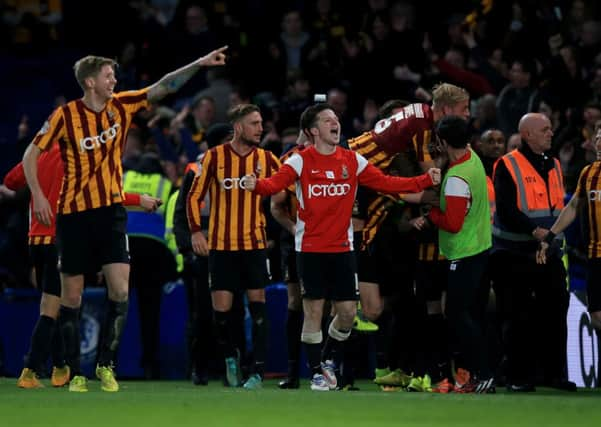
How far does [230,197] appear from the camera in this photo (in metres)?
11.8

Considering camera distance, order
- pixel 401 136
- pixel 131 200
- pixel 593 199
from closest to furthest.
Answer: pixel 131 200
pixel 593 199
pixel 401 136

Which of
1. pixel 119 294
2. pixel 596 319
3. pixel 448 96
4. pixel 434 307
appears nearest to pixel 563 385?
pixel 596 319

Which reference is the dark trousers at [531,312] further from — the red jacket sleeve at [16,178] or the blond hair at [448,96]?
the red jacket sleeve at [16,178]

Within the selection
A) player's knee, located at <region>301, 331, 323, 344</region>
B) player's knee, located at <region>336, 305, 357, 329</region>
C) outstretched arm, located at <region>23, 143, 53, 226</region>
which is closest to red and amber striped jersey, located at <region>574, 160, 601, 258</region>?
player's knee, located at <region>336, 305, 357, 329</region>

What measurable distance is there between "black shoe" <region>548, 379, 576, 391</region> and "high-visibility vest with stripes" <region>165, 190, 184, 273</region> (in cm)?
372

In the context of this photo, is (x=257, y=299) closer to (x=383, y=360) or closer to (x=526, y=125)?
(x=383, y=360)

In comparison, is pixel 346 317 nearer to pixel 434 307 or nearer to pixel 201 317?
pixel 434 307

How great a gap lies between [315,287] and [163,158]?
6460mm

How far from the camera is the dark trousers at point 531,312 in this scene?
11.3m

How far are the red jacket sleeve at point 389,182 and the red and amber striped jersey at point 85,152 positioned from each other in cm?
177

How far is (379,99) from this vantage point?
17.1m

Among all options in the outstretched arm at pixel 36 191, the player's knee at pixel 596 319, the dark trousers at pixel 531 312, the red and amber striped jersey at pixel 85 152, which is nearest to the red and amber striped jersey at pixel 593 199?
the dark trousers at pixel 531 312

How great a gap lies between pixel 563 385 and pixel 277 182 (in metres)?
2.66

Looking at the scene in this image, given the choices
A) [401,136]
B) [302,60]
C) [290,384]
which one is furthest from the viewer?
[302,60]
